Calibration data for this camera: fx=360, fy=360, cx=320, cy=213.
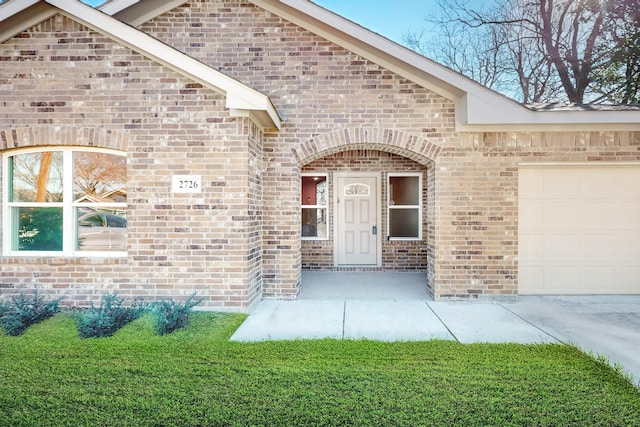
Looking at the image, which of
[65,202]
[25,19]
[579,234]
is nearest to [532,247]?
[579,234]

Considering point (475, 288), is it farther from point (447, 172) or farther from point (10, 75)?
point (10, 75)

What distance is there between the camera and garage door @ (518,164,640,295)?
6578 millimetres

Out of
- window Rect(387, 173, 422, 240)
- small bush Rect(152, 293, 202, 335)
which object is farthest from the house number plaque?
window Rect(387, 173, 422, 240)

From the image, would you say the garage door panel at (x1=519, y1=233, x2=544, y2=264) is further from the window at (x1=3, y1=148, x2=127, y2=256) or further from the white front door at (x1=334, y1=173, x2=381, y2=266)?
the window at (x1=3, y1=148, x2=127, y2=256)

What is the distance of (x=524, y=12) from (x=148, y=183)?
617 inches

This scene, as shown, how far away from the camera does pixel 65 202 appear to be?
581 centimetres

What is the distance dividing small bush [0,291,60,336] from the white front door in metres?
6.12

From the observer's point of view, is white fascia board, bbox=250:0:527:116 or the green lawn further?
white fascia board, bbox=250:0:527:116

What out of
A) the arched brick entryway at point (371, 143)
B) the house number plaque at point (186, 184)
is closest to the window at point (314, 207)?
the arched brick entryway at point (371, 143)

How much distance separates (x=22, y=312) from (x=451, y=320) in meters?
5.96

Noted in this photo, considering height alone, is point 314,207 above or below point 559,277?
above

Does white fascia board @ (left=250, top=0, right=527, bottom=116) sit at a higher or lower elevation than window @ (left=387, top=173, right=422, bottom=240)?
higher

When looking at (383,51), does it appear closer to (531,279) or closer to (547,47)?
(531,279)

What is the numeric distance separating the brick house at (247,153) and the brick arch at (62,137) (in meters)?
0.02
